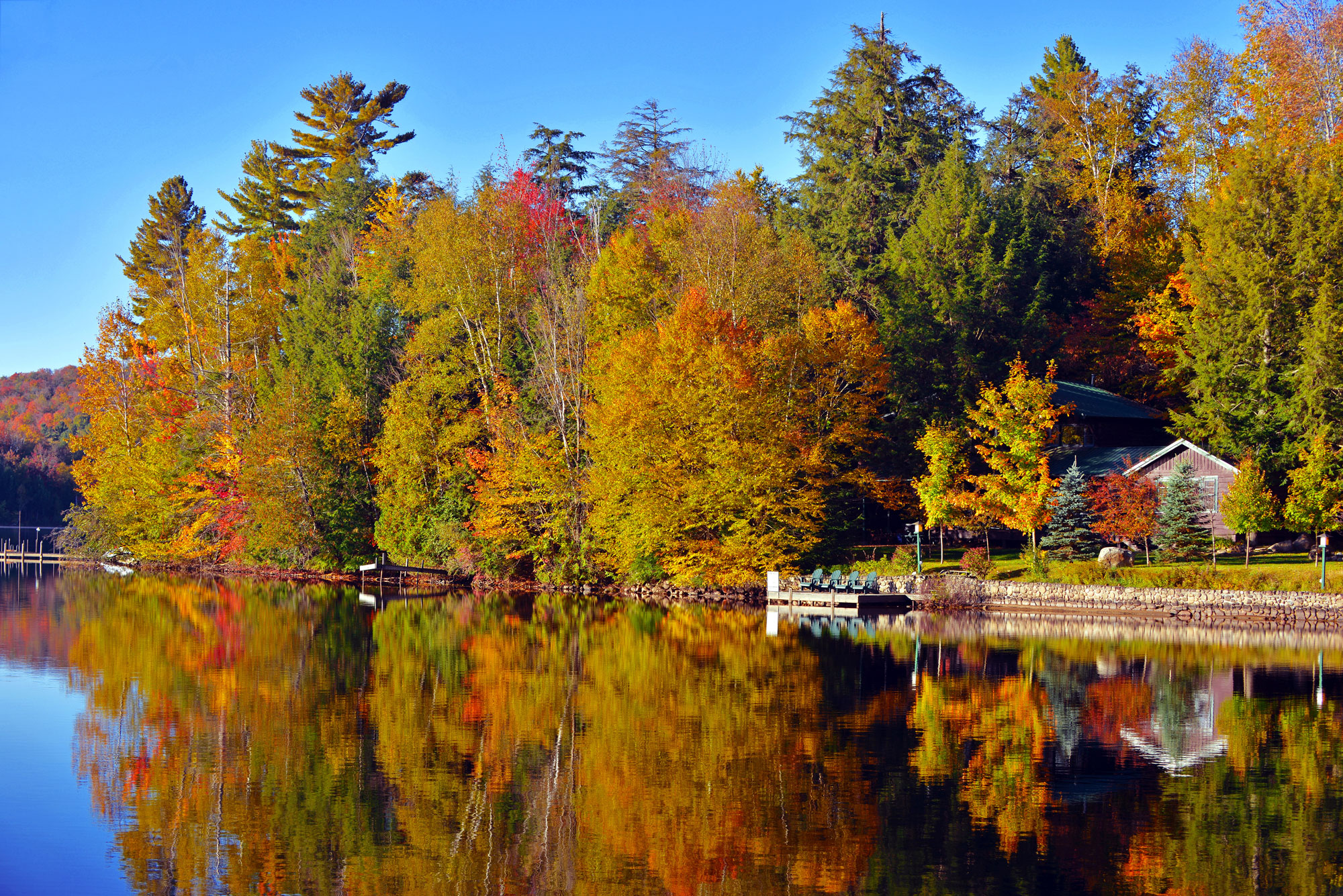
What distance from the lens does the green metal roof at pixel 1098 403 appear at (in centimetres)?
5116

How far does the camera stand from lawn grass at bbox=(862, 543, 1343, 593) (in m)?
36.7

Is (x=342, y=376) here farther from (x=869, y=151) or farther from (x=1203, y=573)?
(x=1203, y=573)

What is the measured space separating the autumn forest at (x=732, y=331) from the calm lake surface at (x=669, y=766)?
624 inches

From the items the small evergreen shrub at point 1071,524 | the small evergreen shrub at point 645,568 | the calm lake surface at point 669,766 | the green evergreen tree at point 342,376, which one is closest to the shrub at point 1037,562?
the small evergreen shrub at point 1071,524

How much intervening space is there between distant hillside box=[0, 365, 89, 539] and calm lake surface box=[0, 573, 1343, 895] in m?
72.1

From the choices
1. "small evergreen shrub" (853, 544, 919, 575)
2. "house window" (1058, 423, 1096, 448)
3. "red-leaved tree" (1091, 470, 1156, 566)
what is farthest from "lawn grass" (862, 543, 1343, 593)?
"house window" (1058, 423, 1096, 448)

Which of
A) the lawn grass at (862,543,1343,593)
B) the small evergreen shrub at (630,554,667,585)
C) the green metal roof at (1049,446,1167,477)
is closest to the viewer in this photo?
the lawn grass at (862,543,1343,593)

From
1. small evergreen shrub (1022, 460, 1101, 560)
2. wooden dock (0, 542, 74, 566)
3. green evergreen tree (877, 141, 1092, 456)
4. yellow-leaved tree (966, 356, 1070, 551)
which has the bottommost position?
wooden dock (0, 542, 74, 566)

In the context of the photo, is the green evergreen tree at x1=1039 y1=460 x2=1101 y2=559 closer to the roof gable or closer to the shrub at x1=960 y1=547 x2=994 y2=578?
the shrub at x1=960 y1=547 x2=994 y2=578

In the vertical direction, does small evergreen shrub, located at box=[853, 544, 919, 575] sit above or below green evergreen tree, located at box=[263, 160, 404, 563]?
below

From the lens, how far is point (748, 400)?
4456 cm

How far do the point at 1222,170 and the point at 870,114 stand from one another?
17471mm

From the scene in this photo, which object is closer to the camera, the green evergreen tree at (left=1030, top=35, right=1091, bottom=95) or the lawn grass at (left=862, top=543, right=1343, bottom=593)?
the lawn grass at (left=862, top=543, right=1343, bottom=593)

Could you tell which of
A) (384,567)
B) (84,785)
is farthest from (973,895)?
(384,567)
